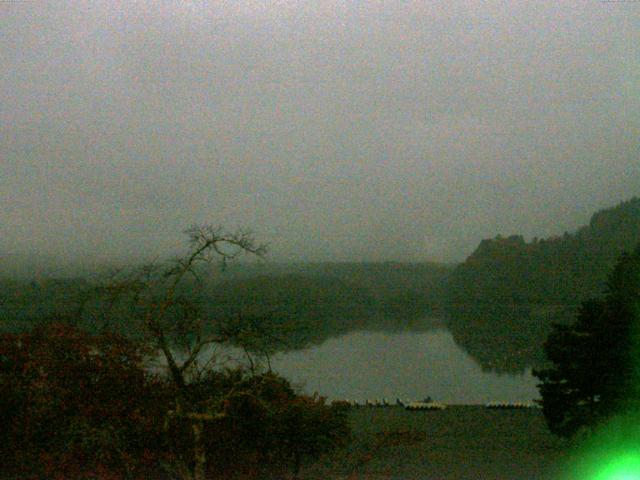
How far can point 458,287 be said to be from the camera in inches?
2918

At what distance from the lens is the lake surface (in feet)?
68.8

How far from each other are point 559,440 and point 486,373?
19.7 m

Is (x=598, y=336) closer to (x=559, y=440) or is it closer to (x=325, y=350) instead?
(x=559, y=440)

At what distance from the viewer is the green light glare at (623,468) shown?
309 centimetres

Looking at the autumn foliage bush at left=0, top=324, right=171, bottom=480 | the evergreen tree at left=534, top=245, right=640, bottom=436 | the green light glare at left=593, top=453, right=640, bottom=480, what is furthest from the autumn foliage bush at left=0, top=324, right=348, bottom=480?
the evergreen tree at left=534, top=245, right=640, bottom=436

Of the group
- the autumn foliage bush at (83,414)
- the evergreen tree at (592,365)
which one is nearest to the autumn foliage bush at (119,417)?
the autumn foliage bush at (83,414)

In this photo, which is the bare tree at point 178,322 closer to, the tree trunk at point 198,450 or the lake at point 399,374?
the tree trunk at point 198,450

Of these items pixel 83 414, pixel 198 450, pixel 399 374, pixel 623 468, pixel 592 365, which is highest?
pixel 83 414

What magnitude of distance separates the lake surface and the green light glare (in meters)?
9.81

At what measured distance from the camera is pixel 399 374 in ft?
91.5

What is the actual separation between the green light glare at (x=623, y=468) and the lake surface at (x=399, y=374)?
981cm

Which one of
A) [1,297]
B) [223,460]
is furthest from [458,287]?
[223,460]

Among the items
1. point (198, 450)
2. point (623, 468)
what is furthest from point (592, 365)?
point (198, 450)

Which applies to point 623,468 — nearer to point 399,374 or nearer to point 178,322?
point 178,322
